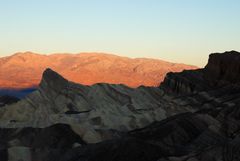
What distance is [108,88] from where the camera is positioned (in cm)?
7606

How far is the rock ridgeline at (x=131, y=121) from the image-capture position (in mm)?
37812

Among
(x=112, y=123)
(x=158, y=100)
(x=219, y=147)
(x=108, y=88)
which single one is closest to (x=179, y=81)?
(x=158, y=100)

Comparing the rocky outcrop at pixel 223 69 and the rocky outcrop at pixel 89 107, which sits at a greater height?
the rocky outcrop at pixel 223 69

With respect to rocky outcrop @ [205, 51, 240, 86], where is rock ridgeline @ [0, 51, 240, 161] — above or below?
below

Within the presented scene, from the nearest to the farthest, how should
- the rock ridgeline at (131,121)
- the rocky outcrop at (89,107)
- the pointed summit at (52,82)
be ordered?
1. the rock ridgeline at (131,121)
2. the rocky outcrop at (89,107)
3. the pointed summit at (52,82)

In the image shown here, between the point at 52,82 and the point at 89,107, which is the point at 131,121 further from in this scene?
the point at 52,82

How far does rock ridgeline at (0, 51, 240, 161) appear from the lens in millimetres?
37812

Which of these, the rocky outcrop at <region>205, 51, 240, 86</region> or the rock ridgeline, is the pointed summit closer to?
the rock ridgeline

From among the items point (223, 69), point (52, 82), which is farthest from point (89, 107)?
point (223, 69)

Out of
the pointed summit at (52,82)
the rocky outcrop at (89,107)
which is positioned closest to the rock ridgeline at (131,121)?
the pointed summit at (52,82)

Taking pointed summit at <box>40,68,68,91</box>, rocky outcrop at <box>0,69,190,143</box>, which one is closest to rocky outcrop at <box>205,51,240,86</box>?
rocky outcrop at <box>0,69,190,143</box>

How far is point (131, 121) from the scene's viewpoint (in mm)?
57844

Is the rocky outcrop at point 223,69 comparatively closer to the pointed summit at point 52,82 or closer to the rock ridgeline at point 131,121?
the rock ridgeline at point 131,121

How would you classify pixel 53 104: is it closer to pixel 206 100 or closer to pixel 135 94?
pixel 135 94
